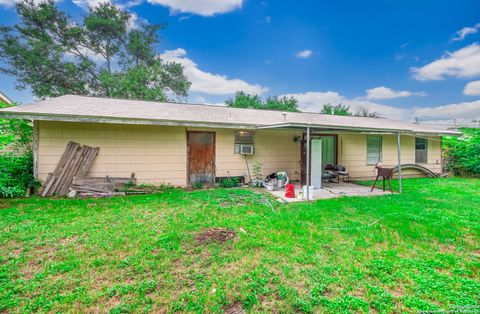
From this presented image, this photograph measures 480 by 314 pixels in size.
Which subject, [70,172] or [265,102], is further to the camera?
[265,102]

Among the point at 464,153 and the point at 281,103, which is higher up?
the point at 281,103

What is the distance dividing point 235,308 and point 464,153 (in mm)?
14633

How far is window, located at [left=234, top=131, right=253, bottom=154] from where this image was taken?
7965 mm

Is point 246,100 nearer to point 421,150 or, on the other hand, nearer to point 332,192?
point 421,150

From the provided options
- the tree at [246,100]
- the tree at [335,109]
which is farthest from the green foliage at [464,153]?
the tree at [335,109]

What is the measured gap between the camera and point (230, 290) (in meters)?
2.18

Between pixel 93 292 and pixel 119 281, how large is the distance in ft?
0.80

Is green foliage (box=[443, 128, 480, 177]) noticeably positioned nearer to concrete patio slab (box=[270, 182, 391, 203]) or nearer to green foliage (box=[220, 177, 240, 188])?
concrete patio slab (box=[270, 182, 391, 203])

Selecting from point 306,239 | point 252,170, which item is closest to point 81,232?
point 306,239

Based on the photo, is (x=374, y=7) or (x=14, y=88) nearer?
(x=374, y=7)

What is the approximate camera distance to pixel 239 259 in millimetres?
2777

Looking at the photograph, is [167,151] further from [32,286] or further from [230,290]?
[230,290]

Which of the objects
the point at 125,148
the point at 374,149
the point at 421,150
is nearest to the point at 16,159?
the point at 125,148

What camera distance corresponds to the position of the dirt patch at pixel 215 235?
3.30 m
